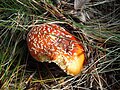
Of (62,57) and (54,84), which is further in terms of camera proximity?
(54,84)

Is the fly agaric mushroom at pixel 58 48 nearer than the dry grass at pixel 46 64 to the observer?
Yes

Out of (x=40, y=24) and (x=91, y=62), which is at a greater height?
(x=40, y=24)

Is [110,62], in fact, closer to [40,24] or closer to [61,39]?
[61,39]

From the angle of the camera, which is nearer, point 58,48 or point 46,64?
point 58,48

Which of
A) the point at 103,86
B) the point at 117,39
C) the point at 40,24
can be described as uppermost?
the point at 40,24

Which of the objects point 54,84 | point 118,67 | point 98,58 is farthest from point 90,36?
point 54,84

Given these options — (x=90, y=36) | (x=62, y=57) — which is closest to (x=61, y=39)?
(x=62, y=57)

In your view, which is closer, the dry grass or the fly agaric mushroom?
the fly agaric mushroom
